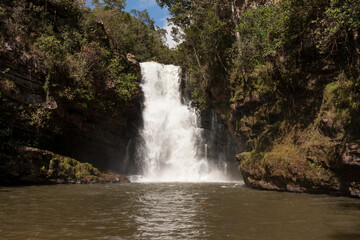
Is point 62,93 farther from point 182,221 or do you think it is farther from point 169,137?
point 182,221

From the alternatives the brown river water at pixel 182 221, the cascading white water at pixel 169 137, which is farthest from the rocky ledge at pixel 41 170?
the brown river water at pixel 182 221

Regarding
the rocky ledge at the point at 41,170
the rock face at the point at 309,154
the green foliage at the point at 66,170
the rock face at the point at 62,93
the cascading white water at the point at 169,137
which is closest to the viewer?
the rock face at the point at 309,154

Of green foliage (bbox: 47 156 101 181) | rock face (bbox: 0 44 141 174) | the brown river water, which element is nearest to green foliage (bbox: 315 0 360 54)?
the brown river water

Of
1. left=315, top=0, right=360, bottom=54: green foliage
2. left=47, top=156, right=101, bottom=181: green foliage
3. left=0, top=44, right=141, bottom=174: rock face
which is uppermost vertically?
left=315, top=0, right=360, bottom=54: green foliage

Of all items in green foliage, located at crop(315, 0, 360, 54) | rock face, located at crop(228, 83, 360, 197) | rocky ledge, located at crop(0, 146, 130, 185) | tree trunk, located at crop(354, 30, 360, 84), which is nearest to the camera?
green foliage, located at crop(315, 0, 360, 54)

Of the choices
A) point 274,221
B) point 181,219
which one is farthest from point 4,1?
point 274,221

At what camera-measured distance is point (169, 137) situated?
69.4 feet

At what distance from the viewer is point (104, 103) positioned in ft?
59.6

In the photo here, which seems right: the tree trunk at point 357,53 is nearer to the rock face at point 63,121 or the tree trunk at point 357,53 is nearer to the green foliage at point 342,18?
A: the green foliage at point 342,18

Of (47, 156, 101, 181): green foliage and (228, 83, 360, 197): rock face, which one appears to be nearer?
(228, 83, 360, 197): rock face

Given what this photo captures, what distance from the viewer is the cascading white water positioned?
1972cm

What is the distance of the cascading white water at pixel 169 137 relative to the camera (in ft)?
64.7

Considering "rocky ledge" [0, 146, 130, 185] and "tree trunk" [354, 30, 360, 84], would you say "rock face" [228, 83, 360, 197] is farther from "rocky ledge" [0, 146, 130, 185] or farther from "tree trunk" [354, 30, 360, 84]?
"rocky ledge" [0, 146, 130, 185]

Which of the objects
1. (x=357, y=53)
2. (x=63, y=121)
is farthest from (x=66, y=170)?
(x=357, y=53)
